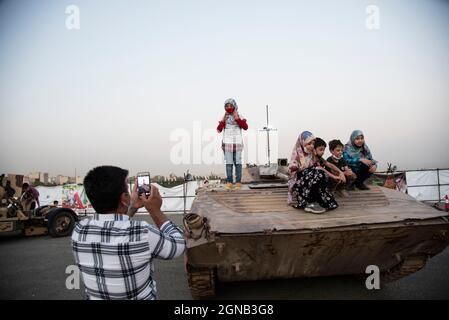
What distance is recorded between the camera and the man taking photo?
1.68 metres

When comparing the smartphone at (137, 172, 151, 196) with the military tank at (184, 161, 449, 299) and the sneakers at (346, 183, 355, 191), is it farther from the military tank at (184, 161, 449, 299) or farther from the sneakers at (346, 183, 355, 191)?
the sneakers at (346, 183, 355, 191)

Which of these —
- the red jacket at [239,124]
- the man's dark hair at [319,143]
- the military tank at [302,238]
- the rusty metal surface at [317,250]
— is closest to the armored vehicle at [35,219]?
the red jacket at [239,124]

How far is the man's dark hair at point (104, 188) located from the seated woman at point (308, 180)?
8.33 feet

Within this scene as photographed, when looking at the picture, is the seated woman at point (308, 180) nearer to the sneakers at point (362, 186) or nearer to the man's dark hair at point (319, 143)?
the man's dark hair at point (319, 143)

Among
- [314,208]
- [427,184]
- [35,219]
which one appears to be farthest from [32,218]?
[427,184]

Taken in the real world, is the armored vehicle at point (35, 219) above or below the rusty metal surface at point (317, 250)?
below

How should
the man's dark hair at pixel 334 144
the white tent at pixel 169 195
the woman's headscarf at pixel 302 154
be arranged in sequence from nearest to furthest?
the woman's headscarf at pixel 302 154 < the man's dark hair at pixel 334 144 < the white tent at pixel 169 195

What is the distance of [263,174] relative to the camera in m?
5.84

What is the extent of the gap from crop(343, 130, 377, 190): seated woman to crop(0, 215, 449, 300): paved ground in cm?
144

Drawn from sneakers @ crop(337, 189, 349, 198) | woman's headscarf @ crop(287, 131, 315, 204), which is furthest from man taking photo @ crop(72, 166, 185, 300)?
sneakers @ crop(337, 189, 349, 198)

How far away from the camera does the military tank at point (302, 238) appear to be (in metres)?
3.15

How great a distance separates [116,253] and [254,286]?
3.37 metres
